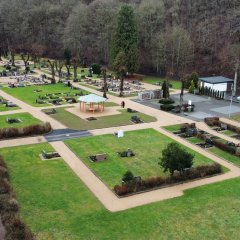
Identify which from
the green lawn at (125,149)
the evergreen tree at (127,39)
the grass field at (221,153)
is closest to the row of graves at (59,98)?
the green lawn at (125,149)

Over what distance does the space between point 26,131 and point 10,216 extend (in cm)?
1616

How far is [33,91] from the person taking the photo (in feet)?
184

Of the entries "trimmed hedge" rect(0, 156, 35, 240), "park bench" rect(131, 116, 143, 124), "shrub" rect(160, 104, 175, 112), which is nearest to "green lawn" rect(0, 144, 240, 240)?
"trimmed hedge" rect(0, 156, 35, 240)

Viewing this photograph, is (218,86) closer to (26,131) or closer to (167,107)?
(167,107)

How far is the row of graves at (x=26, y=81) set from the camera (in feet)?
199

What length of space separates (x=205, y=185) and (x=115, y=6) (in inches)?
2769

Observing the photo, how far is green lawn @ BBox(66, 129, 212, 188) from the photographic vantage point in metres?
26.9

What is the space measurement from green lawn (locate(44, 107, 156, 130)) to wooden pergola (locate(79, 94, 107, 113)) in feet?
7.79

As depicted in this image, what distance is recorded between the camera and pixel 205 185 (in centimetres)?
2525

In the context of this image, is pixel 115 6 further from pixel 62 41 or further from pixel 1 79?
pixel 1 79

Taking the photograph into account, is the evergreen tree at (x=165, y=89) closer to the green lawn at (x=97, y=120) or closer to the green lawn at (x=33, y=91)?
the green lawn at (x=97, y=120)

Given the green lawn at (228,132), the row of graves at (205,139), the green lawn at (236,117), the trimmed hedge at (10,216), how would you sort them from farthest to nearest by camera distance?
the green lawn at (236,117) < the green lawn at (228,132) < the row of graves at (205,139) < the trimmed hedge at (10,216)

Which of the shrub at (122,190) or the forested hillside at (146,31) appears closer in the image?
the shrub at (122,190)

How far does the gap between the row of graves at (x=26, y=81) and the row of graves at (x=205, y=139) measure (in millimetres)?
32610
